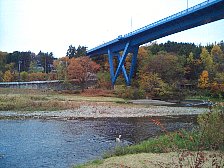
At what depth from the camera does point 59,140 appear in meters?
14.4

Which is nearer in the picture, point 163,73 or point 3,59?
point 163,73

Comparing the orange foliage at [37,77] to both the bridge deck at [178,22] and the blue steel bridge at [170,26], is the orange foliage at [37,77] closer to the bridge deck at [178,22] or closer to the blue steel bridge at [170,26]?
the blue steel bridge at [170,26]

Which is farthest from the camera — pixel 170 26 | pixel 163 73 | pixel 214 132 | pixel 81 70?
pixel 81 70

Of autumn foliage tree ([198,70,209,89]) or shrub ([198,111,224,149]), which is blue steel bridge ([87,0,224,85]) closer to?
autumn foliage tree ([198,70,209,89])

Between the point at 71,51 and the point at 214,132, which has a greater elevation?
the point at 71,51

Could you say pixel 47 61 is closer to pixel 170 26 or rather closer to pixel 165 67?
pixel 165 67

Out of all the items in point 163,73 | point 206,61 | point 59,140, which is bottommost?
point 59,140

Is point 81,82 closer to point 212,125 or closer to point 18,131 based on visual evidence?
point 18,131

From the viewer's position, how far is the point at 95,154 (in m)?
11.6

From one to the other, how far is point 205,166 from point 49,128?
39.7 feet

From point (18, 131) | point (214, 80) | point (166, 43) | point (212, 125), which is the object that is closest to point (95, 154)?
point (212, 125)

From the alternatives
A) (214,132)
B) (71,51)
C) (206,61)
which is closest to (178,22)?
(206,61)

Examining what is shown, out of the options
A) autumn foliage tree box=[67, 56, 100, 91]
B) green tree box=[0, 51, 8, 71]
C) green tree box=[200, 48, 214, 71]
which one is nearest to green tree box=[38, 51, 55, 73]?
green tree box=[0, 51, 8, 71]

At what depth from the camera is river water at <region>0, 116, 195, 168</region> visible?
10688 millimetres
